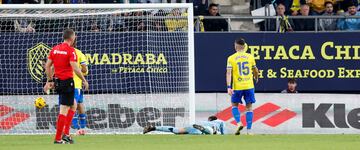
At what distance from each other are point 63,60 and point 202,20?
25.1 ft

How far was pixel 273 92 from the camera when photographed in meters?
25.1

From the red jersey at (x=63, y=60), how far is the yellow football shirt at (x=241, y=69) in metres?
4.53

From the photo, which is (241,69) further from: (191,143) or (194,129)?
(191,143)

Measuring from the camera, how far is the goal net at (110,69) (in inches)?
942

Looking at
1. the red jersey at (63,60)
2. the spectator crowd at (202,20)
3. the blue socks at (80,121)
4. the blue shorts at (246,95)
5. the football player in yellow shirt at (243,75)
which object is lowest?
the blue socks at (80,121)

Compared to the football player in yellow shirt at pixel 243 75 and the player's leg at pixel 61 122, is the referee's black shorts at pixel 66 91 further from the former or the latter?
the football player in yellow shirt at pixel 243 75

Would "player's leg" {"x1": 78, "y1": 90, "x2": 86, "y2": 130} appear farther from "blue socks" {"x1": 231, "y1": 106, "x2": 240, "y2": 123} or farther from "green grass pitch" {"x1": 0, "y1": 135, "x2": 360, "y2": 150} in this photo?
"blue socks" {"x1": 231, "y1": 106, "x2": 240, "y2": 123}

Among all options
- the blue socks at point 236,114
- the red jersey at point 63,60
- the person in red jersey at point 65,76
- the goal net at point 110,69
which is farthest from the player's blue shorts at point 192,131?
the red jersey at point 63,60

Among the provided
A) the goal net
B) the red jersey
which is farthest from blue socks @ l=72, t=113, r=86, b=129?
the red jersey

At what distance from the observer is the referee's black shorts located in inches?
680

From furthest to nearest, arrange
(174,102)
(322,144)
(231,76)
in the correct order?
(174,102) → (231,76) → (322,144)

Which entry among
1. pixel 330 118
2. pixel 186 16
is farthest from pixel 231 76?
pixel 330 118

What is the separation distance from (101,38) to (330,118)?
539cm

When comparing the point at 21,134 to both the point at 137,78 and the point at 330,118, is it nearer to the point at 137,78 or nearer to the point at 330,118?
the point at 137,78
